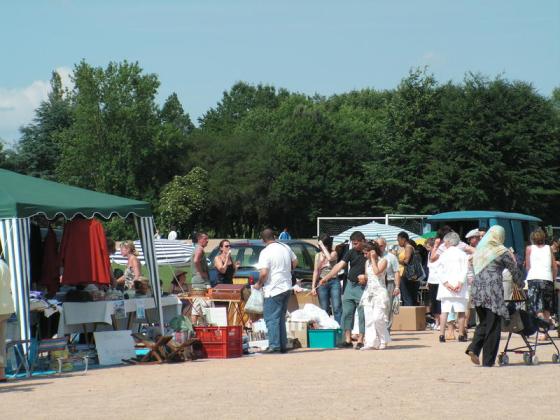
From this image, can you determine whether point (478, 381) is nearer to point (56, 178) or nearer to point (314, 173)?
point (314, 173)

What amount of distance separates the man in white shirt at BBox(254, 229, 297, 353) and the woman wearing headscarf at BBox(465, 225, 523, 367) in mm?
3559

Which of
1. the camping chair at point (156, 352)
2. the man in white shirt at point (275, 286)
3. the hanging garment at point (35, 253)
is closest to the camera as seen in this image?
the camping chair at point (156, 352)

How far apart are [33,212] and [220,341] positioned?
3456 mm

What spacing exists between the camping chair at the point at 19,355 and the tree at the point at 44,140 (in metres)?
62.6

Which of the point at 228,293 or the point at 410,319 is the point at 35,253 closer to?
the point at 228,293

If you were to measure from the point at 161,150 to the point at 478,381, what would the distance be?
6941cm

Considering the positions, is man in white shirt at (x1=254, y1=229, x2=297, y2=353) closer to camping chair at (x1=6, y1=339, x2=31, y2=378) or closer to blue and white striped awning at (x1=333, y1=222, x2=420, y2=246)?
camping chair at (x1=6, y1=339, x2=31, y2=378)

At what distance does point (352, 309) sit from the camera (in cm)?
1695

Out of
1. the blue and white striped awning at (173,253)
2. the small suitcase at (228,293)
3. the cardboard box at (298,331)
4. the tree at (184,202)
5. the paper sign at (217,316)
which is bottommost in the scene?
the cardboard box at (298,331)

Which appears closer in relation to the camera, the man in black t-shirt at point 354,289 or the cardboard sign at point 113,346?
the cardboard sign at point 113,346

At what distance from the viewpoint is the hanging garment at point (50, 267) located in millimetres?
15523

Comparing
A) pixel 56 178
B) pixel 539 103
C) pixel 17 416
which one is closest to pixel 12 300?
pixel 17 416

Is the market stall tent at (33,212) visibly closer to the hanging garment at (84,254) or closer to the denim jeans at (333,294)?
the hanging garment at (84,254)

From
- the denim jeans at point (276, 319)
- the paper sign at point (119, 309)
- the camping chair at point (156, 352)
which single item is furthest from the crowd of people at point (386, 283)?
the paper sign at point (119, 309)
